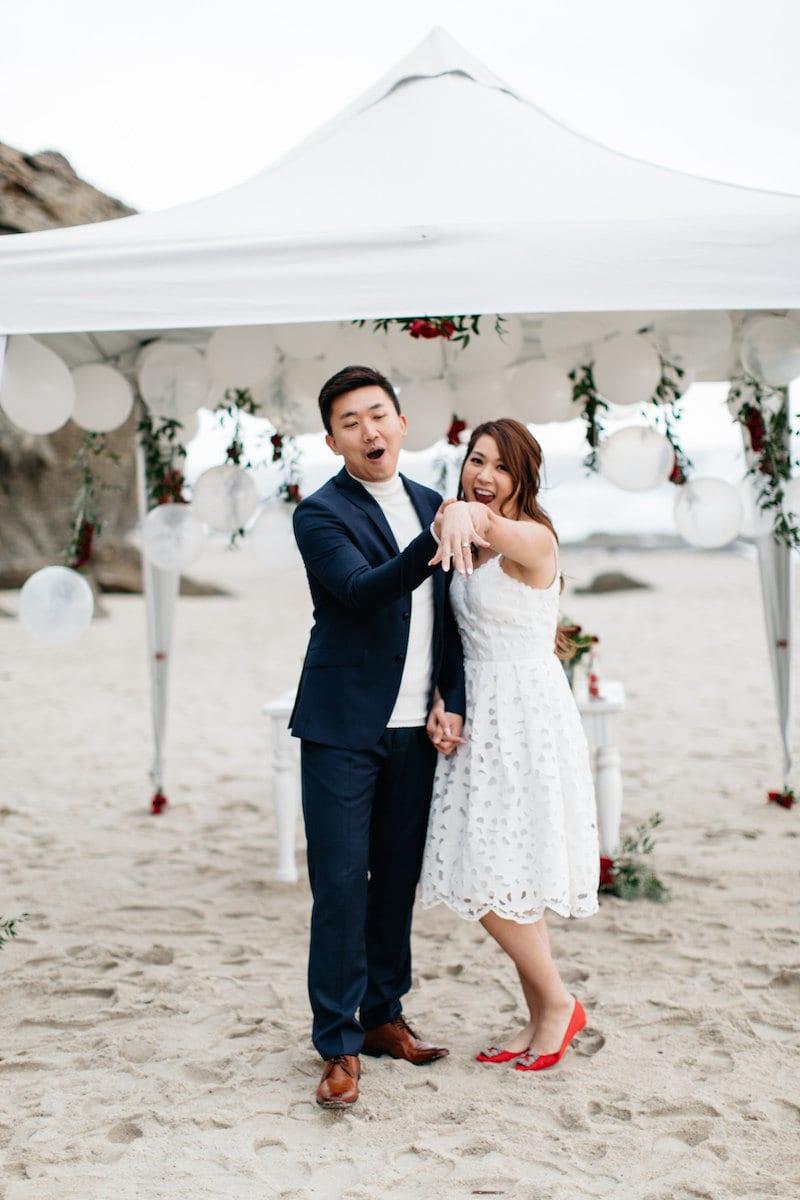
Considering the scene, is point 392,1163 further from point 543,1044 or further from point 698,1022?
point 698,1022

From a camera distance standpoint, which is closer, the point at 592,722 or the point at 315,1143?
the point at 315,1143

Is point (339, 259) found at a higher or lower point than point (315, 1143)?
higher

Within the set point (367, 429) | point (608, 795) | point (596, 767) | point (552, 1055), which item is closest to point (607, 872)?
point (608, 795)

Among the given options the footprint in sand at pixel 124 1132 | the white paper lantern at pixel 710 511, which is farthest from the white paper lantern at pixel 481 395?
the footprint in sand at pixel 124 1132

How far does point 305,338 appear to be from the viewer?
407cm

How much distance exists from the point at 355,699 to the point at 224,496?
2018mm

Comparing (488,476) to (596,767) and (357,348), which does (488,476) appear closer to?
(357,348)

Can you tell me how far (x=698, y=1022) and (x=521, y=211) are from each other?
7.39 feet

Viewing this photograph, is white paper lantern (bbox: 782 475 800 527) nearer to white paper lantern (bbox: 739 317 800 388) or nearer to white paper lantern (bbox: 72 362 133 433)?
white paper lantern (bbox: 739 317 800 388)

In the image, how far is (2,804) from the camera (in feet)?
18.2

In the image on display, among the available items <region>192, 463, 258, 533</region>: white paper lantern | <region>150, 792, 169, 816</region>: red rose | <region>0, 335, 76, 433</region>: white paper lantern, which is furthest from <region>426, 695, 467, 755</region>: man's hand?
<region>150, 792, 169, 816</region>: red rose

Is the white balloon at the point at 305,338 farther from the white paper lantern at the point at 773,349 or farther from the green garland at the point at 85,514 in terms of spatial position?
Answer: the white paper lantern at the point at 773,349

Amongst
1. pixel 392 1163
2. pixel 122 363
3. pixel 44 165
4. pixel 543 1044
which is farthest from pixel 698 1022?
pixel 44 165

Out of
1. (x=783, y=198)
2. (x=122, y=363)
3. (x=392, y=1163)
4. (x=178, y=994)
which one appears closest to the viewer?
(x=392, y=1163)
